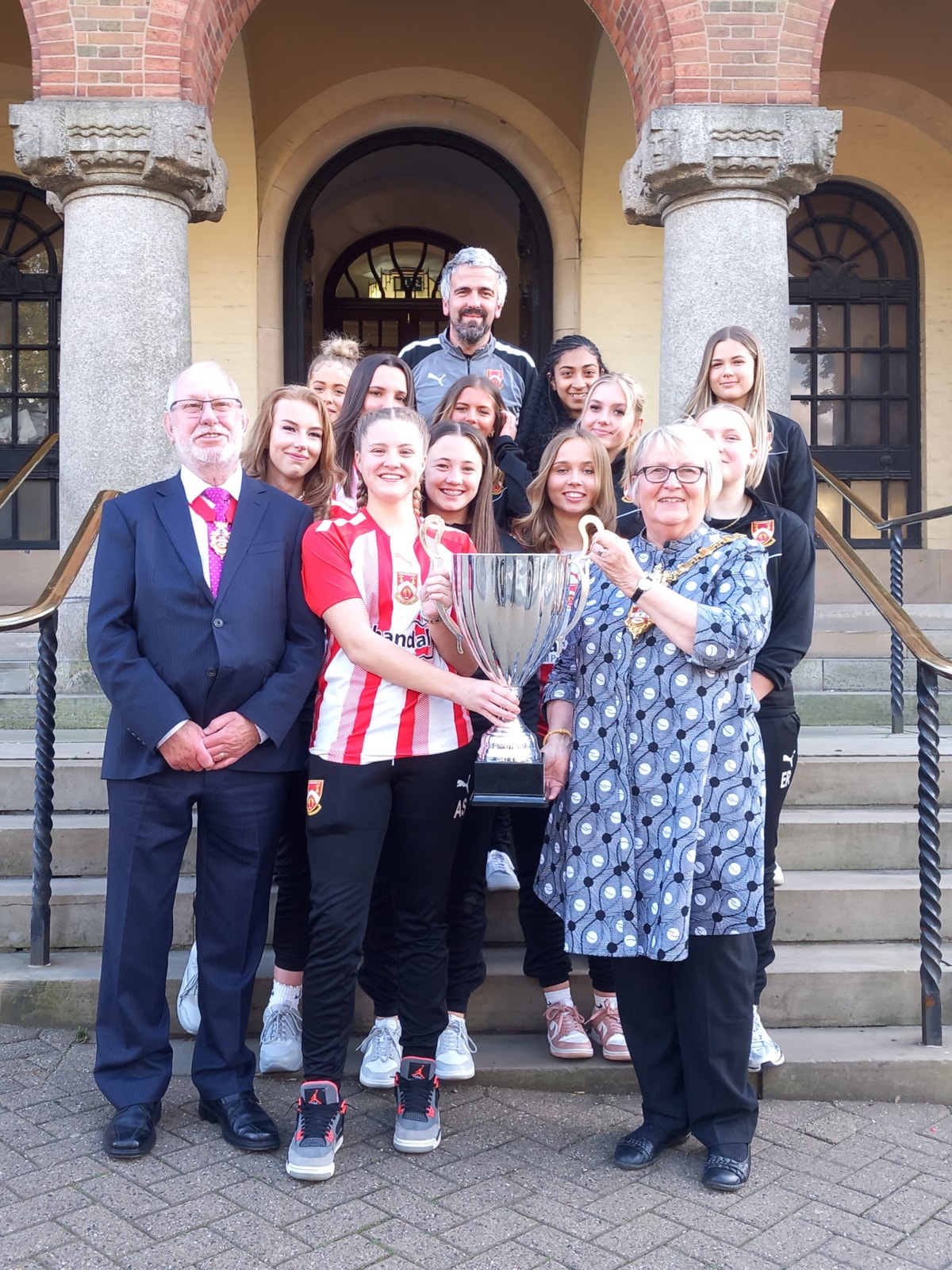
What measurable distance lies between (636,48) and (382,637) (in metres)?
5.03

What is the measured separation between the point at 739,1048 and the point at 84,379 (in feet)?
16.0

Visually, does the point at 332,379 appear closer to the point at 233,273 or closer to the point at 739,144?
the point at 739,144

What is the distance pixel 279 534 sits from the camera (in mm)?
3291

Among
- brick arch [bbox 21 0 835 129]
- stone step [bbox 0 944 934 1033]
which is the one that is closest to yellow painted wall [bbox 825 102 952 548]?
brick arch [bbox 21 0 835 129]

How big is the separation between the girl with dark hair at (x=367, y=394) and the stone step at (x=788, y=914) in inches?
63.9

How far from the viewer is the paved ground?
2.62 meters

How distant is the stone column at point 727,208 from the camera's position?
246 inches

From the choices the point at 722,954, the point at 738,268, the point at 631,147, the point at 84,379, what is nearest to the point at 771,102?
the point at 738,268

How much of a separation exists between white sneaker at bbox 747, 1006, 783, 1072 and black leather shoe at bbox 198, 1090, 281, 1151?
138 centimetres

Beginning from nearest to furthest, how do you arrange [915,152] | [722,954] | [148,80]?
[722,954] < [148,80] < [915,152]

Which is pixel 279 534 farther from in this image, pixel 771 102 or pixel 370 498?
pixel 771 102

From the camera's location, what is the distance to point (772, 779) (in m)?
3.37

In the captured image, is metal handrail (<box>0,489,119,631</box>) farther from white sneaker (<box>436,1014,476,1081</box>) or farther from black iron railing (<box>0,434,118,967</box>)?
white sneaker (<box>436,1014,476,1081</box>)

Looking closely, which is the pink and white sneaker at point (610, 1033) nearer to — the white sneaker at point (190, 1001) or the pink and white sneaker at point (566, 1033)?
the pink and white sneaker at point (566, 1033)
